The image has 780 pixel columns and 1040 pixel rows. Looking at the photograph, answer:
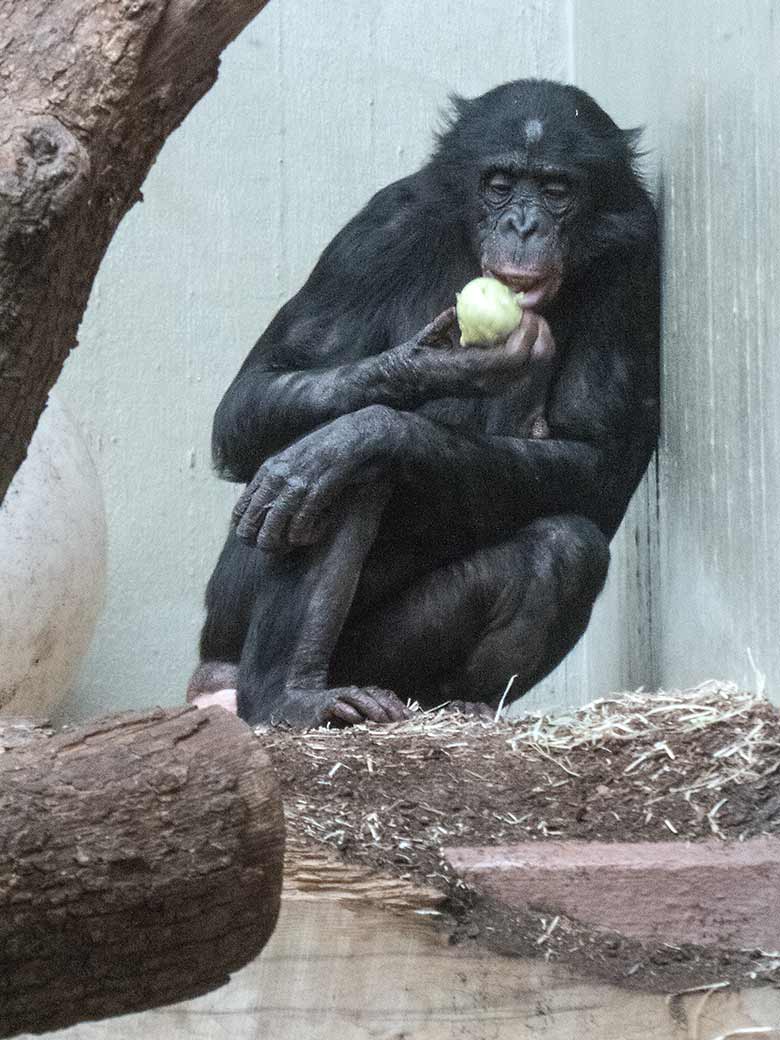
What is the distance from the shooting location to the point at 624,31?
16.0 ft

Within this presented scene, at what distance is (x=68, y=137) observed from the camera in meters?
1.53

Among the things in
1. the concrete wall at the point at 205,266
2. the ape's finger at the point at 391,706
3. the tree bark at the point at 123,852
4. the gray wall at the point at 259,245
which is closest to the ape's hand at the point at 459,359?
the ape's finger at the point at 391,706

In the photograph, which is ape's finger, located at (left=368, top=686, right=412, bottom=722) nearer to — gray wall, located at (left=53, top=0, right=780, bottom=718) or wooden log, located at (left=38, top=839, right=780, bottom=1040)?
gray wall, located at (left=53, top=0, right=780, bottom=718)

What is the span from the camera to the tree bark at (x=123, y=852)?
1300 millimetres

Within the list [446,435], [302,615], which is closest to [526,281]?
[446,435]

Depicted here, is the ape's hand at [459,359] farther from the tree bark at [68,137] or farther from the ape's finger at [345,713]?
the tree bark at [68,137]

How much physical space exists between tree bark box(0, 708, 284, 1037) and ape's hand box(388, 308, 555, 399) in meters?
2.32

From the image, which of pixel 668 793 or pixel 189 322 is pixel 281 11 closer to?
pixel 189 322

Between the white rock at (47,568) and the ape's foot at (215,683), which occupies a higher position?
the white rock at (47,568)

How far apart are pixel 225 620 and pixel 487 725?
987 mm

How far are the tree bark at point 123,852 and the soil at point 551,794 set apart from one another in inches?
40.2

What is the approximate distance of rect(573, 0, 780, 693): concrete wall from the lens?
3.37 m

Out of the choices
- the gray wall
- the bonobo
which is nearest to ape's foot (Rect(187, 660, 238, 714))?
the bonobo

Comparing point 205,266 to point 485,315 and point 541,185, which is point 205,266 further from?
point 485,315
